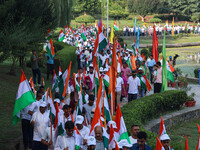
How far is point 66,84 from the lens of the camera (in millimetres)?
11352

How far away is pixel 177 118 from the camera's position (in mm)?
13945

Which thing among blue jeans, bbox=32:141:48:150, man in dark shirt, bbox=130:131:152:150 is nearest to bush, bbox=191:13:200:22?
blue jeans, bbox=32:141:48:150

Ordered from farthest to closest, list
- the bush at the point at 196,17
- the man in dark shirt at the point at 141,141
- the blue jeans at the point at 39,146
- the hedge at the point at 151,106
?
the bush at the point at 196,17 → the hedge at the point at 151,106 → the blue jeans at the point at 39,146 → the man in dark shirt at the point at 141,141

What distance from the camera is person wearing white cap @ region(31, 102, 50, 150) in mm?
8438

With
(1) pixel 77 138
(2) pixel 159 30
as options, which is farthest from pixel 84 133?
(2) pixel 159 30

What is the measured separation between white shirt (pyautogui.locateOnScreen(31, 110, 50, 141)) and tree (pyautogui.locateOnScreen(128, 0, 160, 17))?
73624 millimetres

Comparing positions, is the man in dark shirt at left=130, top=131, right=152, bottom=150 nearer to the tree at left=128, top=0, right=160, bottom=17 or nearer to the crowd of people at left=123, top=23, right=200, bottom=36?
the crowd of people at left=123, top=23, right=200, bottom=36

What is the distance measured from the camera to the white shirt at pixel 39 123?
27.8ft

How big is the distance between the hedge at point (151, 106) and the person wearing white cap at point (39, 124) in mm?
2412

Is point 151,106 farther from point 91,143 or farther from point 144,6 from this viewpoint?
point 144,6

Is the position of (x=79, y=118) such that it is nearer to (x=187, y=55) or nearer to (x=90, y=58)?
(x=90, y=58)

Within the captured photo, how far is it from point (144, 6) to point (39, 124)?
74.1 m

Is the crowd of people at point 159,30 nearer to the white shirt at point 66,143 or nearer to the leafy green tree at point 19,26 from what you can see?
the leafy green tree at point 19,26

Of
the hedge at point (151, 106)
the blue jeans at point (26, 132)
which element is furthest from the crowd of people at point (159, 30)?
the blue jeans at point (26, 132)
